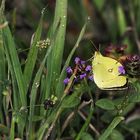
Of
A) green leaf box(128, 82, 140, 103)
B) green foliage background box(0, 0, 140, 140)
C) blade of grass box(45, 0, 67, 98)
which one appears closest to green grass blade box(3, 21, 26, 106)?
green foliage background box(0, 0, 140, 140)

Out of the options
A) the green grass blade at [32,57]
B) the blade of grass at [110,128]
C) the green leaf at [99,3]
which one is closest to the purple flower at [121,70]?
the blade of grass at [110,128]

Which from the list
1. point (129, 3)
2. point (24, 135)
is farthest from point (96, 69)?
point (129, 3)

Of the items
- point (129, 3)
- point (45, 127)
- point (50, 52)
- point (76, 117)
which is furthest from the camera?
point (129, 3)

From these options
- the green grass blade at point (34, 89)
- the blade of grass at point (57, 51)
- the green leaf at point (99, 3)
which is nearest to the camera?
the green grass blade at point (34, 89)

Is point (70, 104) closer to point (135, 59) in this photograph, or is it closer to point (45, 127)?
point (45, 127)

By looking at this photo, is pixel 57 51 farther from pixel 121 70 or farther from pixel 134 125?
pixel 134 125

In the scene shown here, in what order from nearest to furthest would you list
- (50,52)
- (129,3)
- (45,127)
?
1. (45,127)
2. (50,52)
3. (129,3)

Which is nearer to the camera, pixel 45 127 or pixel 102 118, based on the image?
pixel 45 127

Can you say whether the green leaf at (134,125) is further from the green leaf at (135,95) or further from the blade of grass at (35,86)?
the blade of grass at (35,86)
